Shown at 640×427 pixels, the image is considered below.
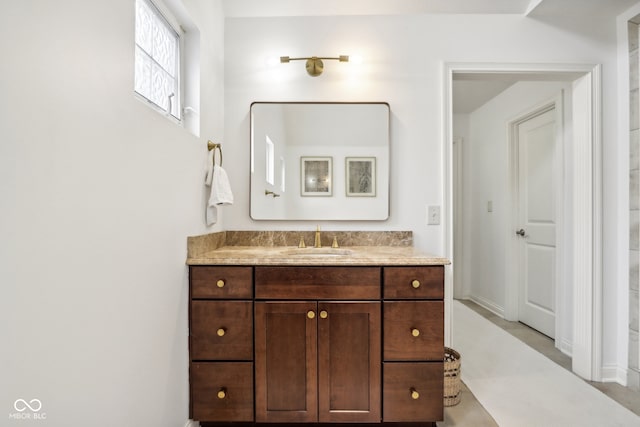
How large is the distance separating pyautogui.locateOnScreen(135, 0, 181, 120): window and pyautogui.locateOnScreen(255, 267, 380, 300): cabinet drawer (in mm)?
918

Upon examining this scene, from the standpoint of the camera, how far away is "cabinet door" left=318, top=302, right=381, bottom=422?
1.49 m

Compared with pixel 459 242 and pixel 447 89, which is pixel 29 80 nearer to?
pixel 447 89

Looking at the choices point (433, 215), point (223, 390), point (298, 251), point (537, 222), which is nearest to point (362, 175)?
point (433, 215)

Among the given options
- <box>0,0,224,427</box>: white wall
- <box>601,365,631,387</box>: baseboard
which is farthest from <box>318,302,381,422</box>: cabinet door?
<box>601,365,631,387</box>: baseboard

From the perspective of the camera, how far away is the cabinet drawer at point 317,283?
1.50 metres

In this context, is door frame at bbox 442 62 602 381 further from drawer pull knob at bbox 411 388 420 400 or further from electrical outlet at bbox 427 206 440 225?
drawer pull knob at bbox 411 388 420 400

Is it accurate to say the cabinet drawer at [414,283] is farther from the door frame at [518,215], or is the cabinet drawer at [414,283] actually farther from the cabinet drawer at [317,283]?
the door frame at [518,215]

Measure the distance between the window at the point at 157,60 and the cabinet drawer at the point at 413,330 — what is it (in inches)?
56.8

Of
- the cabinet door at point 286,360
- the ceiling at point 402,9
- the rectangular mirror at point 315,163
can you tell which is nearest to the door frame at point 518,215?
the ceiling at point 402,9

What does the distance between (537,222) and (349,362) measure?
2.50 meters

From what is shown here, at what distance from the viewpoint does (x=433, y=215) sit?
2.06m

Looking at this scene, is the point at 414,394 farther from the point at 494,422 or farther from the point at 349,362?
the point at 494,422

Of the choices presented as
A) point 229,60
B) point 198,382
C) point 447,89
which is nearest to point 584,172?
point 447,89

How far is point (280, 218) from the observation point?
2.08 meters
